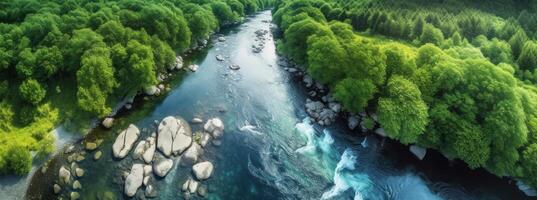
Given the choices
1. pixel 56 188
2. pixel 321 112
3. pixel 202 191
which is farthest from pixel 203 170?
pixel 321 112

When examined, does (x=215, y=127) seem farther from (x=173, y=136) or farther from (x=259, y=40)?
(x=259, y=40)

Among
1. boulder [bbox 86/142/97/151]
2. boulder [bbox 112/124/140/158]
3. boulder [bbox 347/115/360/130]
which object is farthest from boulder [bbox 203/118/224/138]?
boulder [bbox 347/115/360/130]

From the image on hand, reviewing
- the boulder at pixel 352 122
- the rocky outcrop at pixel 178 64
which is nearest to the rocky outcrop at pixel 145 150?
the rocky outcrop at pixel 178 64

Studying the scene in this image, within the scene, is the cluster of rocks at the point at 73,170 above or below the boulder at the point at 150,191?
above

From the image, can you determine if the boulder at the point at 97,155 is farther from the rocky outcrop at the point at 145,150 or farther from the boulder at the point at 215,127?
the boulder at the point at 215,127

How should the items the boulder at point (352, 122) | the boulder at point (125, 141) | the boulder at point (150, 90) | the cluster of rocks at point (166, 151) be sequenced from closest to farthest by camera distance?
the cluster of rocks at point (166, 151), the boulder at point (125, 141), the boulder at point (352, 122), the boulder at point (150, 90)

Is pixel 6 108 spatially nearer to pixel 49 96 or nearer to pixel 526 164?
pixel 49 96

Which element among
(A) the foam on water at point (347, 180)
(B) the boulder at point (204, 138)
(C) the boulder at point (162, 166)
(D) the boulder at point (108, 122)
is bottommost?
(A) the foam on water at point (347, 180)

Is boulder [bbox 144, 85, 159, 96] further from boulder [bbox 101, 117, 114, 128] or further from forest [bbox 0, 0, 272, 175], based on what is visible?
boulder [bbox 101, 117, 114, 128]
